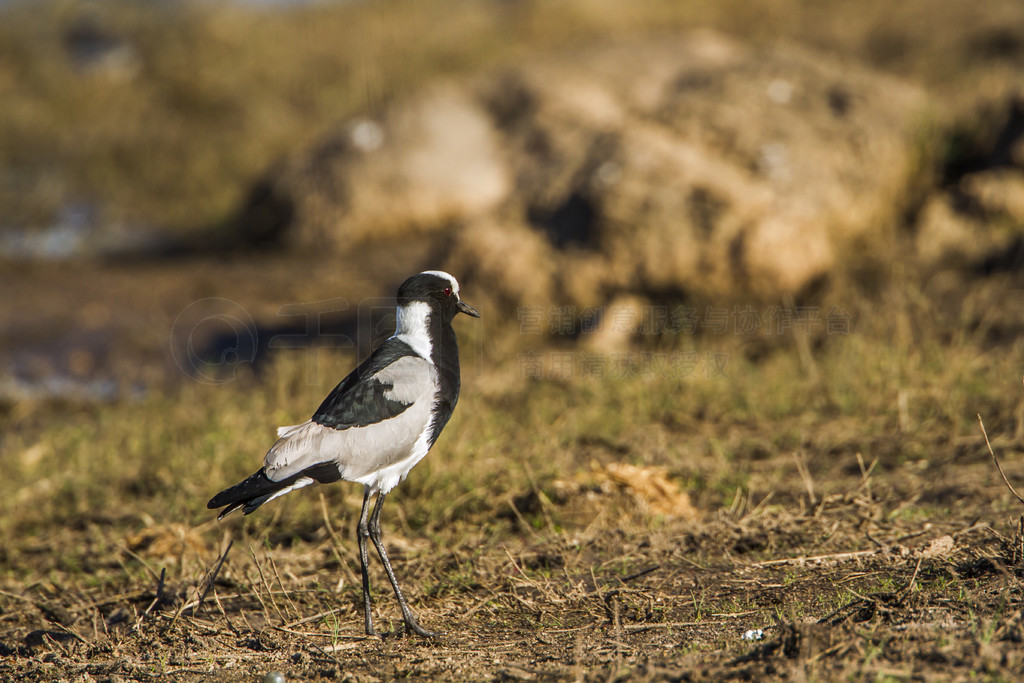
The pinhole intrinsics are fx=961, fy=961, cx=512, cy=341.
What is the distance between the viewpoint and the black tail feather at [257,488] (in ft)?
9.75

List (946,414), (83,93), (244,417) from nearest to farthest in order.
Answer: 1. (946,414)
2. (244,417)
3. (83,93)

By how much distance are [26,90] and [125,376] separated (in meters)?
9.97

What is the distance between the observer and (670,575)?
3.49 meters

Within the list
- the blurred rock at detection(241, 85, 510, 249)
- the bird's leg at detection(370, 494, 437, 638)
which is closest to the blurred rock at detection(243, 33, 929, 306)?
the blurred rock at detection(241, 85, 510, 249)

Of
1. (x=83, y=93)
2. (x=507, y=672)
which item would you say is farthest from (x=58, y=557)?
(x=83, y=93)

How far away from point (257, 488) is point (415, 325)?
812mm

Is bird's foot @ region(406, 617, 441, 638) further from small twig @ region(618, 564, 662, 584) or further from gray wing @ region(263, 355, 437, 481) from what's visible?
small twig @ region(618, 564, 662, 584)

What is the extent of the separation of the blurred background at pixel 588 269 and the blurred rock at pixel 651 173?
23mm

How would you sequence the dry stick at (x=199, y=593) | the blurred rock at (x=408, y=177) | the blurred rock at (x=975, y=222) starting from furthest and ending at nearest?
the blurred rock at (x=408, y=177) → the blurred rock at (x=975, y=222) → the dry stick at (x=199, y=593)

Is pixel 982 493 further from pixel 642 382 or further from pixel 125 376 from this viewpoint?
pixel 125 376

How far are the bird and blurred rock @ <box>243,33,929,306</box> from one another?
11.1 feet

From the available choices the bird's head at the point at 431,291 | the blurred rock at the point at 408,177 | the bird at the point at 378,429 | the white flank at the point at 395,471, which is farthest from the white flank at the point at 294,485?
the blurred rock at the point at 408,177

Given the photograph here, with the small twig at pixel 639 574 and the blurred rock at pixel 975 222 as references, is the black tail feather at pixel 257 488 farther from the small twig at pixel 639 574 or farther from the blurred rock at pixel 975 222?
the blurred rock at pixel 975 222

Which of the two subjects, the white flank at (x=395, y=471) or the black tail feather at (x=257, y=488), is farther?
the white flank at (x=395, y=471)
